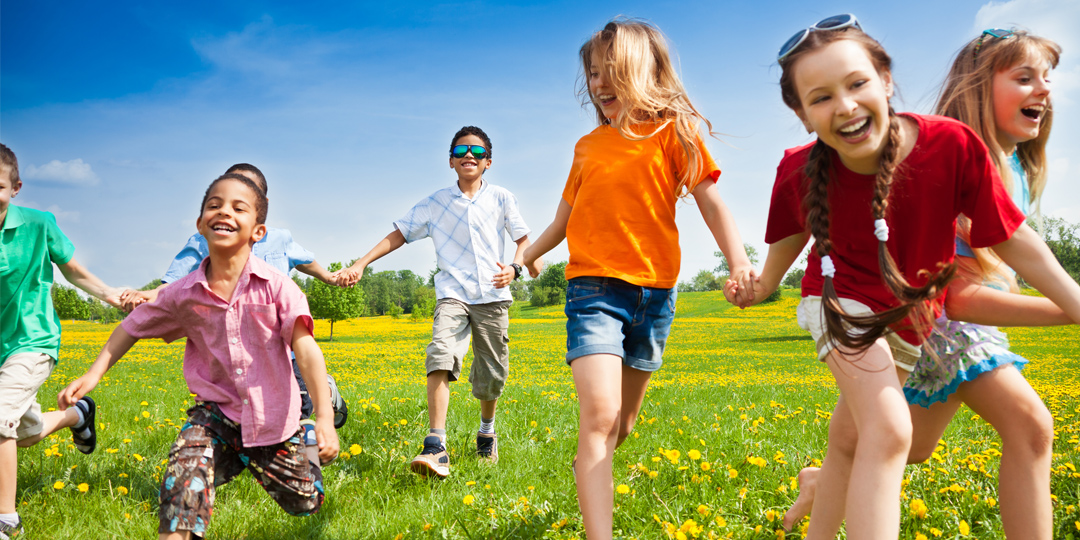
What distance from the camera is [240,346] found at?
114 inches

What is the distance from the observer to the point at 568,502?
3.35 meters

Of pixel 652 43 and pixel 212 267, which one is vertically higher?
pixel 652 43

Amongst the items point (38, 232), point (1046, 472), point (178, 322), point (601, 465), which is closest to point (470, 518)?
point (601, 465)

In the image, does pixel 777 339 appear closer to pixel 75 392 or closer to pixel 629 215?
pixel 629 215

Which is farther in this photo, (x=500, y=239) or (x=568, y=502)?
(x=500, y=239)

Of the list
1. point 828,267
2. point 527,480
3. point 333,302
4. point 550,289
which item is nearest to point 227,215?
point 527,480

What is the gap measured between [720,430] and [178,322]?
12.4 ft

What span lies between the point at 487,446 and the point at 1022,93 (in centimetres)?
352

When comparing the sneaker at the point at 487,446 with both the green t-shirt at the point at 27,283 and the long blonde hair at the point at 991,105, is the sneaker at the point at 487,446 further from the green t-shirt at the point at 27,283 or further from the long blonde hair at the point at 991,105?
the long blonde hair at the point at 991,105

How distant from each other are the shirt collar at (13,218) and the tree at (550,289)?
68136 mm

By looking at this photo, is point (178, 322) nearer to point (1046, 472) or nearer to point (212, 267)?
point (212, 267)

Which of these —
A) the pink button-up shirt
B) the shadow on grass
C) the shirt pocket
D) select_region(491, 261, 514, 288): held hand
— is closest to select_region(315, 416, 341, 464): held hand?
the pink button-up shirt

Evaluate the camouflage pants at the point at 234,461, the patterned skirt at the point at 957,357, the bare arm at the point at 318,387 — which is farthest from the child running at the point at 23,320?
the patterned skirt at the point at 957,357

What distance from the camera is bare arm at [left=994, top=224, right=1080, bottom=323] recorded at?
204 centimetres
